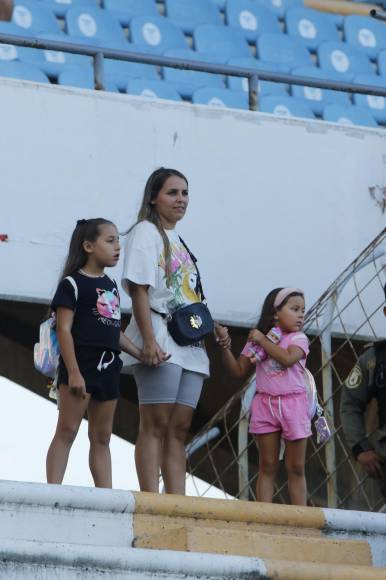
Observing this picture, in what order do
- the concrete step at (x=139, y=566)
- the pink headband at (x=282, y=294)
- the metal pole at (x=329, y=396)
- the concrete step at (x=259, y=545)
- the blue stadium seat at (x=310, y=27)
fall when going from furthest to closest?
the blue stadium seat at (x=310, y=27) → the metal pole at (x=329, y=396) → the pink headband at (x=282, y=294) → the concrete step at (x=259, y=545) → the concrete step at (x=139, y=566)

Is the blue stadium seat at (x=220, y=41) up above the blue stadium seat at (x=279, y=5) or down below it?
below

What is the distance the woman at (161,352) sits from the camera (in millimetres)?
4973

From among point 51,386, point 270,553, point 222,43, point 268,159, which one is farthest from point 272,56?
point 270,553

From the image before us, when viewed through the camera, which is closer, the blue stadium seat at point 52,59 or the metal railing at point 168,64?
the metal railing at point 168,64

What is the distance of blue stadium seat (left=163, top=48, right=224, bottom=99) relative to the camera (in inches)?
362

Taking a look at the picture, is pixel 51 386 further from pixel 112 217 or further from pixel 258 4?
pixel 258 4

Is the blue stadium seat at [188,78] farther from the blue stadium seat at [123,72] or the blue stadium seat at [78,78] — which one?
the blue stadium seat at [78,78]

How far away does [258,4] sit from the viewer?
425 inches

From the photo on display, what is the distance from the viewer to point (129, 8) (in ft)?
32.7

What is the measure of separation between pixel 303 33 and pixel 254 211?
3399mm

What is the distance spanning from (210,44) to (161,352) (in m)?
5.39

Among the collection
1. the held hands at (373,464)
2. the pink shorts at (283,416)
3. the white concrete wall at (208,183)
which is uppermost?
the white concrete wall at (208,183)

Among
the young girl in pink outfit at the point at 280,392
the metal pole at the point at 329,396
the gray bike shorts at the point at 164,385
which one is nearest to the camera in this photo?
the gray bike shorts at the point at 164,385

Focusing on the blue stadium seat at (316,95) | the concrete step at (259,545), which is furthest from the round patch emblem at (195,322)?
the blue stadium seat at (316,95)
